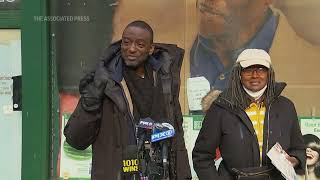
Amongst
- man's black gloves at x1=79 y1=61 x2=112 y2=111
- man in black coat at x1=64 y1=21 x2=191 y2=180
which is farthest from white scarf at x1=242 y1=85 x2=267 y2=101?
man's black gloves at x1=79 y1=61 x2=112 y2=111

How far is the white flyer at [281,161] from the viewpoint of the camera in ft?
9.36

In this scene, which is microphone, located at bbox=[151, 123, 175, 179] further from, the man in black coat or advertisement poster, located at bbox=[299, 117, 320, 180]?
advertisement poster, located at bbox=[299, 117, 320, 180]

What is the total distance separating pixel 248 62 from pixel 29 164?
8.32 ft

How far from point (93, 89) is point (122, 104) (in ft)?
0.59

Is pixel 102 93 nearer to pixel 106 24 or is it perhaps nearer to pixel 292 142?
pixel 292 142

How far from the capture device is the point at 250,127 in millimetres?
2957

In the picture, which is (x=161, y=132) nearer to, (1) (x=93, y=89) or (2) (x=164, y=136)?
(2) (x=164, y=136)

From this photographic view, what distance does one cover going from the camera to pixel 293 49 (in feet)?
14.6

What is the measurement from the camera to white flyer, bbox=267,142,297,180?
2852mm

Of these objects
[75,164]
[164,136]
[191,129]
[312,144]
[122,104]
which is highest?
[122,104]

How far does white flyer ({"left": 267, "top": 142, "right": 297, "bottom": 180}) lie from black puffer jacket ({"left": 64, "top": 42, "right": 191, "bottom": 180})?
507 mm

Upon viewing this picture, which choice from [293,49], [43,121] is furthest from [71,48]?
[293,49]

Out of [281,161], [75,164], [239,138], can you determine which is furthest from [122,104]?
[75,164]

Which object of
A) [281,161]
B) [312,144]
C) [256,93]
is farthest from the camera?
[312,144]
